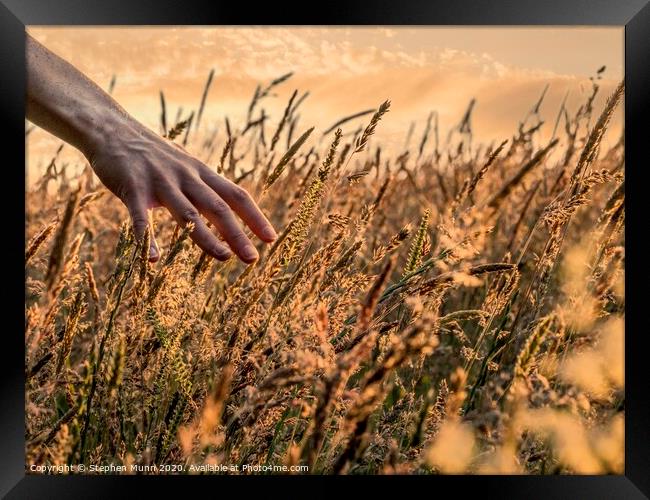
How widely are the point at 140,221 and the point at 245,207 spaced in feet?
0.76

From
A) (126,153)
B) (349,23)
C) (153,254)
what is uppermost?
(349,23)

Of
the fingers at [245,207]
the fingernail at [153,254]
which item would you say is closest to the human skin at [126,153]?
the fingers at [245,207]

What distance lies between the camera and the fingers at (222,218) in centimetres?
139

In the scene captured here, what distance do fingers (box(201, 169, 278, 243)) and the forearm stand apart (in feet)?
0.67

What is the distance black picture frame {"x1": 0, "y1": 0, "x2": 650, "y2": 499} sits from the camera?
53.4 inches

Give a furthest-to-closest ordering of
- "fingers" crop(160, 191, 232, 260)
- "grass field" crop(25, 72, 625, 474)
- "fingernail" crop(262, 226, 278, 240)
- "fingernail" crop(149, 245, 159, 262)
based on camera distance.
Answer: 1. "fingernail" crop(262, 226, 278, 240)
2. "fingers" crop(160, 191, 232, 260)
3. "fingernail" crop(149, 245, 159, 262)
4. "grass field" crop(25, 72, 625, 474)

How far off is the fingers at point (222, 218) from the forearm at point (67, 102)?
0.20 metres

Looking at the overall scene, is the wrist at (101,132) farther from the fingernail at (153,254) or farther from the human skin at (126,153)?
the fingernail at (153,254)

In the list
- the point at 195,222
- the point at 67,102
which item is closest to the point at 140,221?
the point at 195,222

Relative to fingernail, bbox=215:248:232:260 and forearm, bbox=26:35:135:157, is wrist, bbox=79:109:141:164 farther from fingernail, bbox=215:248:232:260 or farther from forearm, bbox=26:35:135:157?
fingernail, bbox=215:248:232:260

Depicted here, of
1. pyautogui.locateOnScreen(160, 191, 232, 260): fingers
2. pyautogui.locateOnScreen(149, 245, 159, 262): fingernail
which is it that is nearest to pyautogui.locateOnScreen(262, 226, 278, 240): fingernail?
pyautogui.locateOnScreen(160, 191, 232, 260): fingers

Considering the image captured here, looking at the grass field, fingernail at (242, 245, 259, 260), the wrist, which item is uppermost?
the wrist

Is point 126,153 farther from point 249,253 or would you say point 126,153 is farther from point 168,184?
point 249,253

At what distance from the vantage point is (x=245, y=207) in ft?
4.82
